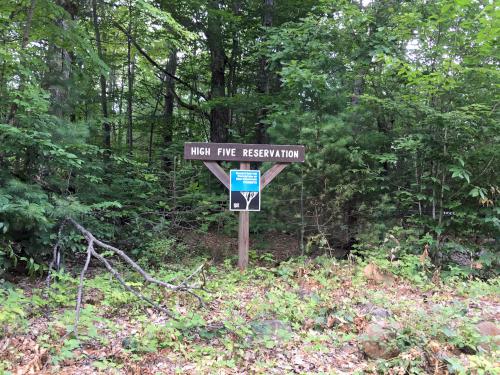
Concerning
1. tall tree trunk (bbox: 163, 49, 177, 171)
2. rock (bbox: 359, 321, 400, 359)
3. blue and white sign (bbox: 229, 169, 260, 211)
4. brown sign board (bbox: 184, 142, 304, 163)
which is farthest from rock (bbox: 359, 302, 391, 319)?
tall tree trunk (bbox: 163, 49, 177, 171)

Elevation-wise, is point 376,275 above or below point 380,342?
above

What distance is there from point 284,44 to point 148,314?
7.33 m

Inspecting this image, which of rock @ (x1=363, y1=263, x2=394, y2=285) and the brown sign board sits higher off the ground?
the brown sign board

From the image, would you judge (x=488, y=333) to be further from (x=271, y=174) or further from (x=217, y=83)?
(x=217, y=83)

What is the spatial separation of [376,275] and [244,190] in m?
2.82

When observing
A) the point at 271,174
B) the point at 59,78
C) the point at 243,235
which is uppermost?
the point at 59,78

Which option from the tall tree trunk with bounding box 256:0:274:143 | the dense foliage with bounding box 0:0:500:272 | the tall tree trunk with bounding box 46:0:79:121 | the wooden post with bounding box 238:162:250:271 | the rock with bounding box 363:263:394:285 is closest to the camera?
the dense foliage with bounding box 0:0:500:272

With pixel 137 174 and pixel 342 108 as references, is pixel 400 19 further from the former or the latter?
pixel 137 174

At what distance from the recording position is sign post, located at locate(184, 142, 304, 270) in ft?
24.1

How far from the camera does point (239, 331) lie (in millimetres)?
4250

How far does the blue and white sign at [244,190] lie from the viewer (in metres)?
7.40

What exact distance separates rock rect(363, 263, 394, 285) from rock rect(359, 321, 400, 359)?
2436 mm

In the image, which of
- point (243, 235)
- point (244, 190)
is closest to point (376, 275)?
point (243, 235)

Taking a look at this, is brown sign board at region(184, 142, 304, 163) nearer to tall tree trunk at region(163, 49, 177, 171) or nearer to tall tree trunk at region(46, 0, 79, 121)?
tall tree trunk at region(46, 0, 79, 121)
